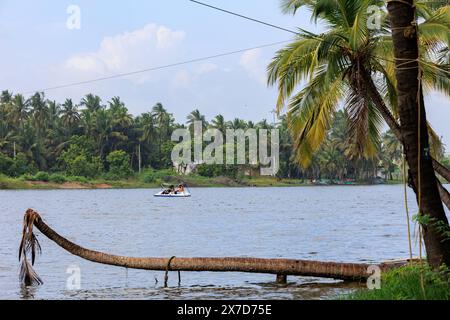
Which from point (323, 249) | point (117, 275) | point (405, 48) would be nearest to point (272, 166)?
point (323, 249)

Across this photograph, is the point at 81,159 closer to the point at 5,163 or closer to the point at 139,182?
the point at 5,163

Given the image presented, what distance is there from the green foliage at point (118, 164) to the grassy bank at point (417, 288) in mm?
104287

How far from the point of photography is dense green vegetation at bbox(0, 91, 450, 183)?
369ft

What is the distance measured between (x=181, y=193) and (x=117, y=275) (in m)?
72.8

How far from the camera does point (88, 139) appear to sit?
11706 cm

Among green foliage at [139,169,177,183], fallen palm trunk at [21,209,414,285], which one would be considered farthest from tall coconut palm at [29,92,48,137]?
fallen palm trunk at [21,209,414,285]

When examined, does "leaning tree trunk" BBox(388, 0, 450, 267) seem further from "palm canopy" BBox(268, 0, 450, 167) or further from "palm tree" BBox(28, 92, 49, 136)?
"palm tree" BBox(28, 92, 49, 136)

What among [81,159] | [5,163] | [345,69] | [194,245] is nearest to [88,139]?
[81,159]

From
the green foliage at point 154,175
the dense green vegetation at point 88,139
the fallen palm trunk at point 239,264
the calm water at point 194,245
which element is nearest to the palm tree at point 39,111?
the dense green vegetation at point 88,139

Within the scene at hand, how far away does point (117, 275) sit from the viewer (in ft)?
80.1

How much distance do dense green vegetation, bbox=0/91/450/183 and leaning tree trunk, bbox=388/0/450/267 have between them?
327ft

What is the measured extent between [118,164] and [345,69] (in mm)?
100901

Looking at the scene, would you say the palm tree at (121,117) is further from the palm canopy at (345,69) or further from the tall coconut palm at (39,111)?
the palm canopy at (345,69)
